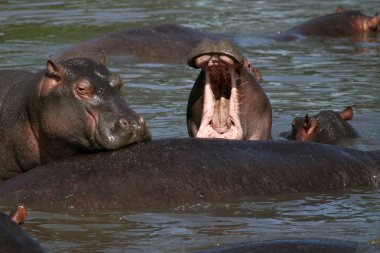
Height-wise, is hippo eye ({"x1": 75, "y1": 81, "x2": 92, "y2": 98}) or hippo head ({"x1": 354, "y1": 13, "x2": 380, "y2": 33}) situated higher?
hippo eye ({"x1": 75, "y1": 81, "x2": 92, "y2": 98})

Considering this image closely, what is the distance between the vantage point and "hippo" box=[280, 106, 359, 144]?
31.8ft

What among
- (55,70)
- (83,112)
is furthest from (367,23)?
(83,112)

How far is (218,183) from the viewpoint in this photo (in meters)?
7.23

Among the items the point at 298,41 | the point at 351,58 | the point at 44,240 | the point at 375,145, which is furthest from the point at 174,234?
the point at 298,41

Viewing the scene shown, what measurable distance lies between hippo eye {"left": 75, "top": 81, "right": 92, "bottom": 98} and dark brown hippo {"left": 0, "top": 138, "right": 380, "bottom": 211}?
1.24 ft

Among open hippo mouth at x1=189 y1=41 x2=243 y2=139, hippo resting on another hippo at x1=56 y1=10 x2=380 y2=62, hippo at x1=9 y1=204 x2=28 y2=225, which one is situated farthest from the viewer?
hippo resting on another hippo at x1=56 y1=10 x2=380 y2=62

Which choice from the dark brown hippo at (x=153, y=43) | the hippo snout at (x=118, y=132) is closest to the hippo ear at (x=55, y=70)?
the hippo snout at (x=118, y=132)

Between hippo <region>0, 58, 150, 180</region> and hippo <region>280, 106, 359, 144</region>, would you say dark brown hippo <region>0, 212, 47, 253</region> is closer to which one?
hippo <region>0, 58, 150, 180</region>

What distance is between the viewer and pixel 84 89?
7406 millimetres

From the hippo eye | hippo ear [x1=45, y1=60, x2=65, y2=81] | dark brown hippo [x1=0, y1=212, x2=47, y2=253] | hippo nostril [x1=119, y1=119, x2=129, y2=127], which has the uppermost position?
hippo ear [x1=45, y1=60, x2=65, y2=81]

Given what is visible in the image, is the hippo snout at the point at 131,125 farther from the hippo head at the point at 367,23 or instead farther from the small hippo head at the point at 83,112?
the hippo head at the point at 367,23

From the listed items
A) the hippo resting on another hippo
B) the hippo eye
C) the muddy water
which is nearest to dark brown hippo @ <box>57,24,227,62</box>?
the hippo resting on another hippo

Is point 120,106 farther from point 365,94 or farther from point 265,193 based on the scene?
point 365,94

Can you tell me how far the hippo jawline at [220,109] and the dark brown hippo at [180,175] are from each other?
914 mm
